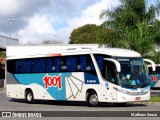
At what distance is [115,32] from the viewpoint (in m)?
35.5

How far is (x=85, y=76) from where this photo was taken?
2538 cm

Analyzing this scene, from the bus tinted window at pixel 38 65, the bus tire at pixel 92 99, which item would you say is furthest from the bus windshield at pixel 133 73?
the bus tinted window at pixel 38 65

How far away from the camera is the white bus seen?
2409 centimetres

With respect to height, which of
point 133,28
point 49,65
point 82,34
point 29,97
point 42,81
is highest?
point 82,34

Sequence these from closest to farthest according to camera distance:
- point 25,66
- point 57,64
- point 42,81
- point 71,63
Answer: point 71,63, point 57,64, point 42,81, point 25,66

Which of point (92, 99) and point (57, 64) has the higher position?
point (57, 64)

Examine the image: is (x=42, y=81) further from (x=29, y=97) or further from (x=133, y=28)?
(x=133, y=28)

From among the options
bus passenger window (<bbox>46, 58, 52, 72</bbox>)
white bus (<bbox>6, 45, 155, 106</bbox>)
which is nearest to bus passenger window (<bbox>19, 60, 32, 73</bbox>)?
white bus (<bbox>6, 45, 155, 106</bbox>)

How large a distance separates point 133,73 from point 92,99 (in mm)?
2672

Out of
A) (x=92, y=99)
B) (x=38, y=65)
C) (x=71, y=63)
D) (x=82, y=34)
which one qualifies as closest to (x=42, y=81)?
(x=38, y=65)

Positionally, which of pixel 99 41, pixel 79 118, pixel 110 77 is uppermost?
pixel 99 41

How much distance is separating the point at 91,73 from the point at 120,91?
6.87 feet

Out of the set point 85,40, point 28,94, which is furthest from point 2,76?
point 28,94

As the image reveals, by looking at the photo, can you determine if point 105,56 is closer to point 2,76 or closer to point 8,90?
point 8,90
